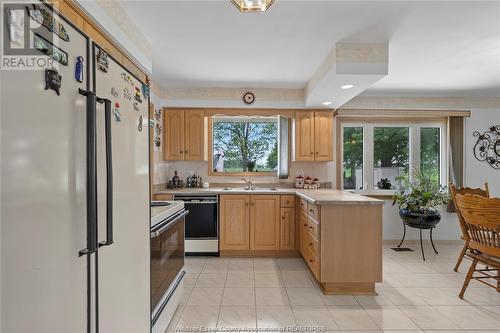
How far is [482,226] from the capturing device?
254 cm

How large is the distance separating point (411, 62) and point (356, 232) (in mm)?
2125

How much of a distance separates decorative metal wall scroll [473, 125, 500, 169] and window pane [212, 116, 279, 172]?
11.2ft

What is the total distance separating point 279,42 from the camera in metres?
2.80

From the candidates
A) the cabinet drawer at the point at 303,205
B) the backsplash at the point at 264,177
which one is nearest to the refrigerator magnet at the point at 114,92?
the cabinet drawer at the point at 303,205

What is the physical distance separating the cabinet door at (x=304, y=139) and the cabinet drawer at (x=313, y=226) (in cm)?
140

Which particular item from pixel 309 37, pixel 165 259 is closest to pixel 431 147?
pixel 309 37

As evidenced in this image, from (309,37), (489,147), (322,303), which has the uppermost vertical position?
(309,37)

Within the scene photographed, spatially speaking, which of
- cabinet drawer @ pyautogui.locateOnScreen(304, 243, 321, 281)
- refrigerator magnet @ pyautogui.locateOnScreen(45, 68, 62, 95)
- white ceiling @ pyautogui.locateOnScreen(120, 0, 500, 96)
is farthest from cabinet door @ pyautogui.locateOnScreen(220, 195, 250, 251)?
refrigerator magnet @ pyautogui.locateOnScreen(45, 68, 62, 95)

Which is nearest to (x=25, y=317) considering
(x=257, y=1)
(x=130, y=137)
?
(x=130, y=137)

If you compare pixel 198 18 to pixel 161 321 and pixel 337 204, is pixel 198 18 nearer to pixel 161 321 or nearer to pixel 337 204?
pixel 337 204

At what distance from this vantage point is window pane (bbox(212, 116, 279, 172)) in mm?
4891

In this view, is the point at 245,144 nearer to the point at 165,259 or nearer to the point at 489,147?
the point at 165,259

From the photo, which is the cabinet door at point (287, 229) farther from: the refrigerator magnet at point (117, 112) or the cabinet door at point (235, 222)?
the refrigerator magnet at point (117, 112)

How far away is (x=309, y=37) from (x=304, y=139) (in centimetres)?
202
